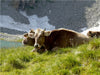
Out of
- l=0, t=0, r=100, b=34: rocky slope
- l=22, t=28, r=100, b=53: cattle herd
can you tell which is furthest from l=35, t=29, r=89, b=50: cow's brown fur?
l=0, t=0, r=100, b=34: rocky slope

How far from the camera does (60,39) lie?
7.89m

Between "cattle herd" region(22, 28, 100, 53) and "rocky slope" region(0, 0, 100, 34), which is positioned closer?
"cattle herd" region(22, 28, 100, 53)

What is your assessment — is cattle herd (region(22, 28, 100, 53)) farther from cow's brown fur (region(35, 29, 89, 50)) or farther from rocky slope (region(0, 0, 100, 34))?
rocky slope (region(0, 0, 100, 34))

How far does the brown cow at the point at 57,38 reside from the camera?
7574 millimetres

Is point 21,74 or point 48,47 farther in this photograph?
point 48,47

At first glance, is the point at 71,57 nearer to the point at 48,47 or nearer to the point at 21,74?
the point at 21,74

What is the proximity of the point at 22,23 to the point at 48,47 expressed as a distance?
3204 inches

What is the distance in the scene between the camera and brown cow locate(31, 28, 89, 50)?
24.8ft

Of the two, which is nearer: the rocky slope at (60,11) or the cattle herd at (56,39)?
the cattle herd at (56,39)

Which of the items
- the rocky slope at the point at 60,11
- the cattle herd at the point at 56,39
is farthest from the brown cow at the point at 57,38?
the rocky slope at the point at 60,11

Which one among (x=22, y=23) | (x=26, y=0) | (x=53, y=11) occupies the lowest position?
(x=22, y=23)

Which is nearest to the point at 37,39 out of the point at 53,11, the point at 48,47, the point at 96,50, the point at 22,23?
the point at 48,47

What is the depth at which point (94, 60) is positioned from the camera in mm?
4168

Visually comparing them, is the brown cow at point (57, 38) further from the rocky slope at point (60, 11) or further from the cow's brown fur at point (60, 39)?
the rocky slope at point (60, 11)
